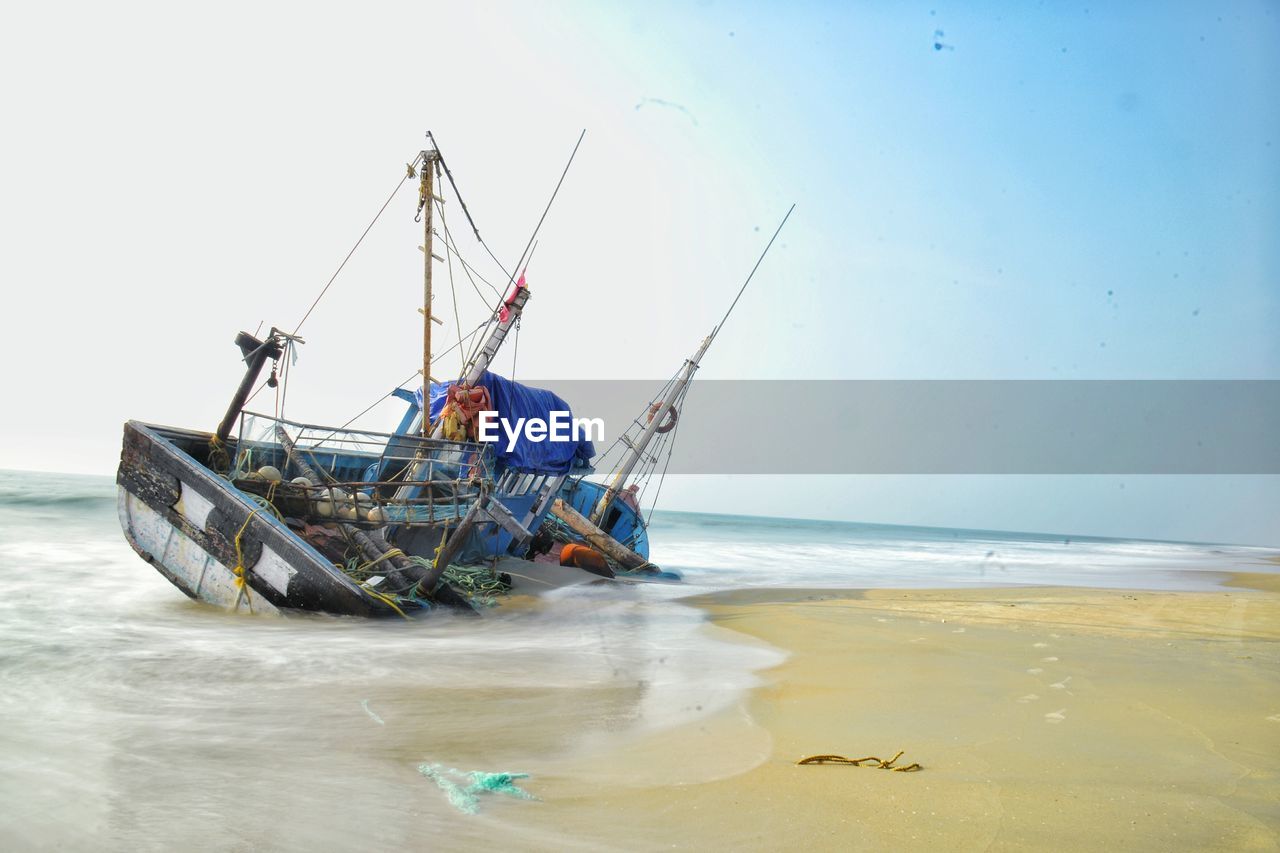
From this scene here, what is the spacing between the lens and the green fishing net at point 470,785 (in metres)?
4.04

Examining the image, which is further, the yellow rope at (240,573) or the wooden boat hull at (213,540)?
the yellow rope at (240,573)

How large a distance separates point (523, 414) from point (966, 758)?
13.7m

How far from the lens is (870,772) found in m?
4.45

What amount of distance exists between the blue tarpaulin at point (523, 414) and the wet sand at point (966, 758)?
354 inches

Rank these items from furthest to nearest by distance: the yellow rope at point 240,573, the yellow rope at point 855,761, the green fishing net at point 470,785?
the yellow rope at point 240,573 < the yellow rope at point 855,761 < the green fishing net at point 470,785

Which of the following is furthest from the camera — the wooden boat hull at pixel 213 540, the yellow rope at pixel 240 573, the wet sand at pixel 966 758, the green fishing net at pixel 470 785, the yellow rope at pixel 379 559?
the yellow rope at pixel 379 559

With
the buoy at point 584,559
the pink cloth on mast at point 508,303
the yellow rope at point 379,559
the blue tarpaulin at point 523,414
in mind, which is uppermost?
the pink cloth on mast at point 508,303

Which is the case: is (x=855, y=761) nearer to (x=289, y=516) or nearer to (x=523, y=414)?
(x=289, y=516)

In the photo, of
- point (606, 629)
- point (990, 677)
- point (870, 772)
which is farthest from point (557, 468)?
point (870, 772)

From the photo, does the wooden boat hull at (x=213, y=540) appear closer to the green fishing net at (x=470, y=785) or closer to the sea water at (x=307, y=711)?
the sea water at (x=307, y=711)

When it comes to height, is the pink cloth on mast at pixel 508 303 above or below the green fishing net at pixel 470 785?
above

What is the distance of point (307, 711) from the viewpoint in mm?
6000

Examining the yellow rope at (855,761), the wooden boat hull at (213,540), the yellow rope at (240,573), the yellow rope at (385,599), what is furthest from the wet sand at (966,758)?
the yellow rope at (240,573)

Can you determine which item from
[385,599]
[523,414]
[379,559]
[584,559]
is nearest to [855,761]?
[385,599]
